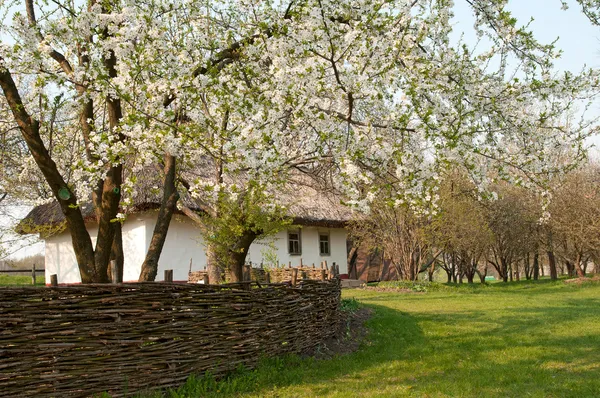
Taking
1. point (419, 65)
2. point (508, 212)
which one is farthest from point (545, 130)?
point (508, 212)

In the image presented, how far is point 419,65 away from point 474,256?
20578mm

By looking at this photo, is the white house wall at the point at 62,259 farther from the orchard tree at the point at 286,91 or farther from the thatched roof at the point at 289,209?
the orchard tree at the point at 286,91

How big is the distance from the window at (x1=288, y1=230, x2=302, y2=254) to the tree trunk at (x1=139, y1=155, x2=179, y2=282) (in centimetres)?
1602

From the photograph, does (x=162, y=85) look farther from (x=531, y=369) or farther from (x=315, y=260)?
(x=315, y=260)

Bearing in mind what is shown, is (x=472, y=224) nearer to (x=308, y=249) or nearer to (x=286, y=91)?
(x=308, y=249)

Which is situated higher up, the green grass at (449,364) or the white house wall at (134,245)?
the white house wall at (134,245)

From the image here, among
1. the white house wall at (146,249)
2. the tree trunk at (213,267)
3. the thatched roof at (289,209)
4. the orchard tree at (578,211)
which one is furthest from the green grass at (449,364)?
the orchard tree at (578,211)

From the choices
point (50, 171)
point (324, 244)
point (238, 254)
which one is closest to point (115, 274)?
point (50, 171)

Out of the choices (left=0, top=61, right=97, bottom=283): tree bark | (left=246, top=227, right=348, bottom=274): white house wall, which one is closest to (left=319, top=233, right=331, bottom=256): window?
(left=246, top=227, right=348, bottom=274): white house wall

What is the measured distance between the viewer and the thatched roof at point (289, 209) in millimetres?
17953

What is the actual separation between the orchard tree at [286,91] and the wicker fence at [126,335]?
5.53ft

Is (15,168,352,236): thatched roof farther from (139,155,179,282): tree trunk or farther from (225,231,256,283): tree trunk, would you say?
(139,155,179,282): tree trunk

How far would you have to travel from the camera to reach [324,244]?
2631cm

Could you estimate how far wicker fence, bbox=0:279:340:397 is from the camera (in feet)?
17.0
